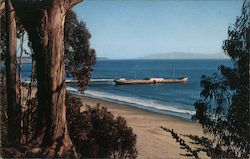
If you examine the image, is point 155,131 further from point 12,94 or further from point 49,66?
point 49,66

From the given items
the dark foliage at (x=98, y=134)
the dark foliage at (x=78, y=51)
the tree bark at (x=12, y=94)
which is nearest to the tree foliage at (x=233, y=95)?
the dark foliage at (x=98, y=134)

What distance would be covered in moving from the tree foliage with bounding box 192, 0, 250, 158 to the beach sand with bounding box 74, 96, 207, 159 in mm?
4571

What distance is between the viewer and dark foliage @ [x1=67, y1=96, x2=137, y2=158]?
8352 mm

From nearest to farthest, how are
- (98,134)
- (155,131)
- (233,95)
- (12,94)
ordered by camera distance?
(233,95)
(12,94)
(98,134)
(155,131)

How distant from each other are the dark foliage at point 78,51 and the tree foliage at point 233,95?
5.57 meters

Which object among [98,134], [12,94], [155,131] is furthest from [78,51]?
[155,131]

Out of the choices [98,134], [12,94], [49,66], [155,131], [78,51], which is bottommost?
[155,131]

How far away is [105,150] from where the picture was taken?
8906 millimetres

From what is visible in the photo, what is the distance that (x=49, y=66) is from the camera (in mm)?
6082

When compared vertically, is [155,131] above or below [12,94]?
below

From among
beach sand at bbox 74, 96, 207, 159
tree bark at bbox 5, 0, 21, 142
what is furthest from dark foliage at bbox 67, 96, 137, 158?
beach sand at bbox 74, 96, 207, 159

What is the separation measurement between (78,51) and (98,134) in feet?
14.7

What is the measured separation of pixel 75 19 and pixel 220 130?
20.9 ft

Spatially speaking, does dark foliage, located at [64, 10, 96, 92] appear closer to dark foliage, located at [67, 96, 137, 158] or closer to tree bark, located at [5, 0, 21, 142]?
dark foliage, located at [67, 96, 137, 158]
